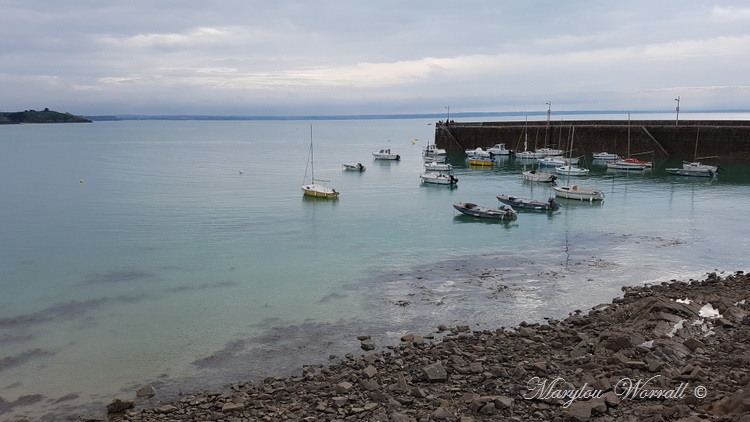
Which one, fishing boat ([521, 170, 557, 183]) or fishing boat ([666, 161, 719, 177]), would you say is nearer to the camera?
fishing boat ([521, 170, 557, 183])

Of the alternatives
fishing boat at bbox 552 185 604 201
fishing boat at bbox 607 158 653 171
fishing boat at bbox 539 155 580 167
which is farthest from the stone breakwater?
fishing boat at bbox 539 155 580 167

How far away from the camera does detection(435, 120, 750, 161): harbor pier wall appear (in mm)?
75812

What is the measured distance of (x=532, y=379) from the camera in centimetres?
1450

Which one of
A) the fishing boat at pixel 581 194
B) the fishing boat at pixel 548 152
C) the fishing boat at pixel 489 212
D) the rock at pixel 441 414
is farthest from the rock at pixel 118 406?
the fishing boat at pixel 548 152

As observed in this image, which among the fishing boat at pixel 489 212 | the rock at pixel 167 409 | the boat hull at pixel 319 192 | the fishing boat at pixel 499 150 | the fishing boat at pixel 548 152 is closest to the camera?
the rock at pixel 167 409

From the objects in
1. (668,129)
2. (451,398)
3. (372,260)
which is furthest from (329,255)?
(668,129)

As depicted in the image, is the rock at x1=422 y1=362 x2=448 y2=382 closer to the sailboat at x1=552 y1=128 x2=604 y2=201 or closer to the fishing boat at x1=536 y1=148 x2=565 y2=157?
the sailboat at x1=552 y1=128 x2=604 y2=201

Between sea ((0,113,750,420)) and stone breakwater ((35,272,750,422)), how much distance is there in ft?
5.12

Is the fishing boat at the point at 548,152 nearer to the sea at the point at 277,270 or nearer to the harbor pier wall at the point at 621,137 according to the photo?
the harbor pier wall at the point at 621,137

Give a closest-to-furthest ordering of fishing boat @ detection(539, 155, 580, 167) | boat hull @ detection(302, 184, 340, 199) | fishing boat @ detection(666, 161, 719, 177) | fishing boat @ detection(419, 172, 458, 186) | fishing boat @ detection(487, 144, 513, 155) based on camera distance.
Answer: boat hull @ detection(302, 184, 340, 199)
fishing boat @ detection(419, 172, 458, 186)
fishing boat @ detection(666, 161, 719, 177)
fishing boat @ detection(539, 155, 580, 167)
fishing boat @ detection(487, 144, 513, 155)

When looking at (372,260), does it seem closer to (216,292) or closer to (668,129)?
(216,292)

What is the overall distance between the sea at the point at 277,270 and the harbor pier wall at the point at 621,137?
2051 centimetres

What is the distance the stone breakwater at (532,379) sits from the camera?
1264 centimetres

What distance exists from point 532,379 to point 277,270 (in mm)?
16359
